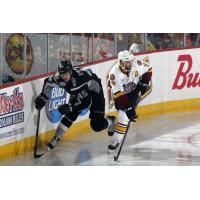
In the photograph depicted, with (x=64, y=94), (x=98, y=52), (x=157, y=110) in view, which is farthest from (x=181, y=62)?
(x=64, y=94)

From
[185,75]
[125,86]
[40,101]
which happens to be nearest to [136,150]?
[125,86]

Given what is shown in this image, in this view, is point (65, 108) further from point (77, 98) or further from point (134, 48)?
point (134, 48)

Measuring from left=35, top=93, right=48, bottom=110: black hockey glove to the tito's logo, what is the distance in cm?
209

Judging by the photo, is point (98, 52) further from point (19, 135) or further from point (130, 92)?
point (19, 135)

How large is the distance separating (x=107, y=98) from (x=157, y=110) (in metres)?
1.45

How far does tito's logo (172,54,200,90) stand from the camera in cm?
752

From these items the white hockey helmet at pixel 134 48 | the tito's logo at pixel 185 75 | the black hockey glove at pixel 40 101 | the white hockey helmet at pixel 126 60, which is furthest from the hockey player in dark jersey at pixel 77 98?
the tito's logo at pixel 185 75

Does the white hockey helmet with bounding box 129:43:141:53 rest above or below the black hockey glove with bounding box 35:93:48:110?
above

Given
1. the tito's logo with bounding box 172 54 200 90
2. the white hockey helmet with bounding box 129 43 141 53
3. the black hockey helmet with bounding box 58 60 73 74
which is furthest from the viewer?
the tito's logo with bounding box 172 54 200 90

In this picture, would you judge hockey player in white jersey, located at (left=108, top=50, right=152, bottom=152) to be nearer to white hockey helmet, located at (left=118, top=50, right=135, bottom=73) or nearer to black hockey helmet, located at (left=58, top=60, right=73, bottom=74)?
white hockey helmet, located at (left=118, top=50, right=135, bottom=73)

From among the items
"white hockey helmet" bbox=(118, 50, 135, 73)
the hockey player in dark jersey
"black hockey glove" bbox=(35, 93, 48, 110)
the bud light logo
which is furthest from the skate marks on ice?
"white hockey helmet" bbox=(118, 50, 135, 73)

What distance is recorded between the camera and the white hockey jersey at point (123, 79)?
598cm

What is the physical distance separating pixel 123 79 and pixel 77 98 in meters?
0.47

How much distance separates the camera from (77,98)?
6035 mm
